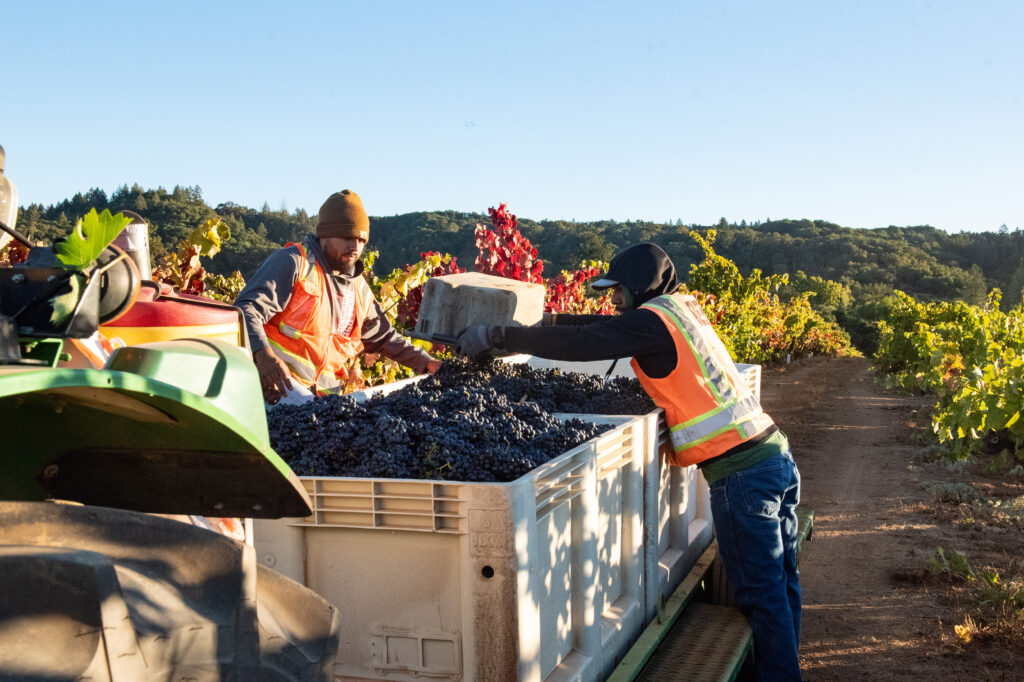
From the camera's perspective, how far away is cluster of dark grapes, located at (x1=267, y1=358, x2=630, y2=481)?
2.41 meters

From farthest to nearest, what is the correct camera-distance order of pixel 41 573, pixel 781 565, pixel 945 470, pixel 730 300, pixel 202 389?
1. pixel 730 300
2. pixel 945 470
3. pixel 781 565
4. pixel 202 389
5. pixel 41 573

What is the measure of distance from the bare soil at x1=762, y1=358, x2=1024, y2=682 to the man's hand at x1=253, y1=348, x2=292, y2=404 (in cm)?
279

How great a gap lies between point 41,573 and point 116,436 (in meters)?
0.40

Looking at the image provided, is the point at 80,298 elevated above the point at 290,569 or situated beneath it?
elevated above

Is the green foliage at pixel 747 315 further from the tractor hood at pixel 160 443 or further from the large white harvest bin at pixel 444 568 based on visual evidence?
the tractor hood at pixel 160 443

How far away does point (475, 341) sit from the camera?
360 centimetres

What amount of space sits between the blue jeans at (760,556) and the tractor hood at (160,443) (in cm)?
226

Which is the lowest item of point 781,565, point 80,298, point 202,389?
point 781,565

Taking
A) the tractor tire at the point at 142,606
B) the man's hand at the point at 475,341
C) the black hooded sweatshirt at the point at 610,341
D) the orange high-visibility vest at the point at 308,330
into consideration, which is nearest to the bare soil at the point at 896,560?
the black hooded sweatshirt at the point at 610,341

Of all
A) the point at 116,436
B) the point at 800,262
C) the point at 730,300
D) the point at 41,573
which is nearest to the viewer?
the point at 41,573

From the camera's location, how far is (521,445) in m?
2.69

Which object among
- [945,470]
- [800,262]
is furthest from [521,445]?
[800,262]

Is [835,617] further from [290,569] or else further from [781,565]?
[290,569]

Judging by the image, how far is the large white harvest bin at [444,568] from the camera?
215 cm
